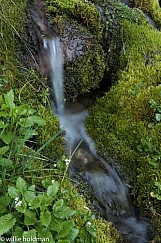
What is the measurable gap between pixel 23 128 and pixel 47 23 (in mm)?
1789

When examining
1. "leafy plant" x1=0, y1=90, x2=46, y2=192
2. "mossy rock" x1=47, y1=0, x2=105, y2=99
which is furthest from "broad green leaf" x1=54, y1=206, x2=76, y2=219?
"mossy rock" x1=47, y1=0, x2=105, y2=99

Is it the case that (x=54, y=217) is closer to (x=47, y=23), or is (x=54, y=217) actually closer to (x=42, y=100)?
(x=42, y=100)

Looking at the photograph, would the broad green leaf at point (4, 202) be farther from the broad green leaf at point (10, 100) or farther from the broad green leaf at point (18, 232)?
the broad green leaf at point (10, 100)

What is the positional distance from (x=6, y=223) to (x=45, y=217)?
193 mm

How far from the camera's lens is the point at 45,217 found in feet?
5.97

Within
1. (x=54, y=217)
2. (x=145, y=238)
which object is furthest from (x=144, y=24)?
(x=54, y=217)

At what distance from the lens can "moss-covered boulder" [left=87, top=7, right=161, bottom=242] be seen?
9.28ft

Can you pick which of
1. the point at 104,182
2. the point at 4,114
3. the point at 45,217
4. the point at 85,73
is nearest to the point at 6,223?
the point at 45,217

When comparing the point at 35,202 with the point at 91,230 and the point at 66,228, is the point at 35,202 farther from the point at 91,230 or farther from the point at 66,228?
the point at 91,230

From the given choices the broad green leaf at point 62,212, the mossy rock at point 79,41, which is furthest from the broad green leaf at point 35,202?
the mossy rock at point 79,41

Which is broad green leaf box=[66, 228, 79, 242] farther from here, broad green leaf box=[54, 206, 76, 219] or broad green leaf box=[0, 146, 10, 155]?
broad green leaf box=[0, 146, 10, 155]

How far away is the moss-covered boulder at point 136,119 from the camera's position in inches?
111

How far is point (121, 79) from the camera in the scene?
3754mm

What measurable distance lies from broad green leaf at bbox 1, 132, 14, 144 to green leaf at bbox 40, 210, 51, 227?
513 mm
